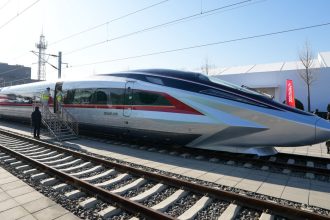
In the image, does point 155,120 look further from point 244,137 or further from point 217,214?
point 217,214

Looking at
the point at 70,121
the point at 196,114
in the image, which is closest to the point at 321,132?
the point at 196,114

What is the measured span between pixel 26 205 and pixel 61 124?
31.3 feet

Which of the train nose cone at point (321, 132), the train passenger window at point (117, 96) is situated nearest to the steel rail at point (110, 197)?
the train passenger window at point (117, 96)

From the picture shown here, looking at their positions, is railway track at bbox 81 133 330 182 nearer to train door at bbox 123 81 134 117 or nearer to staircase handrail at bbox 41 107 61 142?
train door at bbox 123 81 134 117

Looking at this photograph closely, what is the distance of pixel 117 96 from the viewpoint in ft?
38.8

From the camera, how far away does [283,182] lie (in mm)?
6668

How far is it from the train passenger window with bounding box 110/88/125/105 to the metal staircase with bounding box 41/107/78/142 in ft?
10.00

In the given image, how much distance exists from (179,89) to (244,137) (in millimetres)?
2604

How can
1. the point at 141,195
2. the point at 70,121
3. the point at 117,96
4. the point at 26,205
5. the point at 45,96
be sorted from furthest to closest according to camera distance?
the point at 45,96 < the point at 70,121 < the point at 117,96 < the point at 141,195 < the point at 26,205

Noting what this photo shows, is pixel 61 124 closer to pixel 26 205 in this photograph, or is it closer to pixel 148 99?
pixel 148 99

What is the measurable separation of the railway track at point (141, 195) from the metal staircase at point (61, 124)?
5.44 meters

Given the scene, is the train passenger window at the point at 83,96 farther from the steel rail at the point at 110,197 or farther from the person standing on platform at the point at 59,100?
the steel rail at the point at 110,197

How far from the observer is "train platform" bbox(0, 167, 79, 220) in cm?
477

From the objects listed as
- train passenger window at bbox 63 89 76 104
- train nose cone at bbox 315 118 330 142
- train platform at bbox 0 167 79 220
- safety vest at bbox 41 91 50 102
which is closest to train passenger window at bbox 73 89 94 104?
train passenger window at bbox 63 89 76 104
